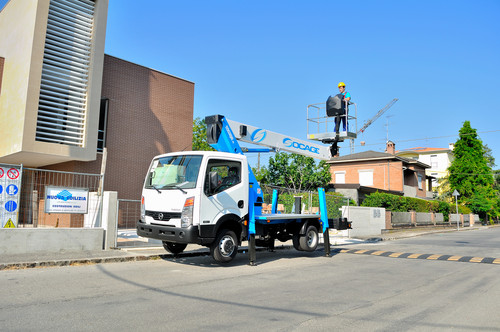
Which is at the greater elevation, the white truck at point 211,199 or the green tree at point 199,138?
the green tree at point 199,138

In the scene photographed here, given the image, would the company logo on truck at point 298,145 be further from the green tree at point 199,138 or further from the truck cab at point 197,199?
the green tree at point 199,138

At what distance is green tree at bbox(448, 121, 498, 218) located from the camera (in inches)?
1872

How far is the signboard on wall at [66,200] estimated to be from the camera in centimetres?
1005

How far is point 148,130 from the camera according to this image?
19.5 metres

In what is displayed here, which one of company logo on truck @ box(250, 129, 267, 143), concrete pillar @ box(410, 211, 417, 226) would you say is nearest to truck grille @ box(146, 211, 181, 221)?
company logo on truck @ box(250, 129, 267, 143)

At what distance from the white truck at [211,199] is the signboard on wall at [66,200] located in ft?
8.27

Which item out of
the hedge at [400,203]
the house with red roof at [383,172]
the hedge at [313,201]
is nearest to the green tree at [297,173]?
the hedge at [400,203]

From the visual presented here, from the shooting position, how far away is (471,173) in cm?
4800

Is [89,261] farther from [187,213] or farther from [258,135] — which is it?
[258,135]

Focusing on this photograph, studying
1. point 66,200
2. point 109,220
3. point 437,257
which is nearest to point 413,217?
point 437,257

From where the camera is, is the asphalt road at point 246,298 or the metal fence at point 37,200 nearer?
the asphalt road at point 246,298

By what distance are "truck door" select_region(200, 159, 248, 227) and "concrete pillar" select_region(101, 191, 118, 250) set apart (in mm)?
3793

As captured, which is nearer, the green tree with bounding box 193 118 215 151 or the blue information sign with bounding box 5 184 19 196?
the blue information sign with bounding box 5 184 19 196

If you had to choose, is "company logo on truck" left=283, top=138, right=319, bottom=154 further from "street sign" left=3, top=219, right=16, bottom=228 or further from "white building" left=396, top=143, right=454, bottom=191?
"white building" left=396, top=143, right=454, bottom=191
